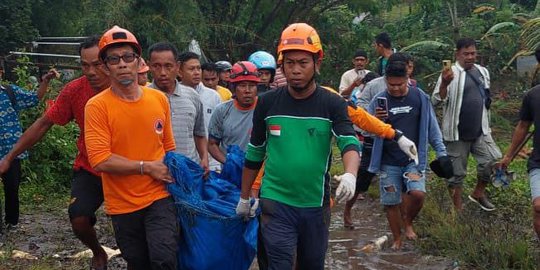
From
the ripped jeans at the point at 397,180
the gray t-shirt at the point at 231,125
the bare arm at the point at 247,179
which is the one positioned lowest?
the ripped jeans at the point at 397,180

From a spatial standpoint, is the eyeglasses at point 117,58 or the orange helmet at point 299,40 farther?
the eyeglasses at point 117,58

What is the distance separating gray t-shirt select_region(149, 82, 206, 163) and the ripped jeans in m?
2.10

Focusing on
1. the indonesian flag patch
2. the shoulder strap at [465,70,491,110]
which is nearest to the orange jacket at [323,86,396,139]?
the indonesian flag patch

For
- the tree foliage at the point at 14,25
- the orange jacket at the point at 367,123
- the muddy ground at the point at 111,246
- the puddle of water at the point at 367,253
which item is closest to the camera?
the orange jacket at the point at 367,123

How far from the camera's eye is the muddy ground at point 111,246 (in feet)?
20.8

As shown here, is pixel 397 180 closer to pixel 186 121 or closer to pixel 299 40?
pixel 186 121

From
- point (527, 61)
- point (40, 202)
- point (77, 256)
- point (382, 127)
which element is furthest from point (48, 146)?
point (527, 61)

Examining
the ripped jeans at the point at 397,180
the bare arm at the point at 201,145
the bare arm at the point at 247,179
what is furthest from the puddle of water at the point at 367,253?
the bare arm at the point at 247,179

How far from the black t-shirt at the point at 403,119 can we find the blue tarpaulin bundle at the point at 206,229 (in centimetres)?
261

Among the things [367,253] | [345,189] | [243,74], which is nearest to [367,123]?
[243,74]

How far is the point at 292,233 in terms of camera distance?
Result: 14.9 ft

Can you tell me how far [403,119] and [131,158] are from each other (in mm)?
3352

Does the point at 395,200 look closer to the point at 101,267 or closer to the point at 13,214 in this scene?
the point at 101,267

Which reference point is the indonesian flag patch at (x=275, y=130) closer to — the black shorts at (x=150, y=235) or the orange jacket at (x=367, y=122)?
the black shorts at (x=150, y=235)
